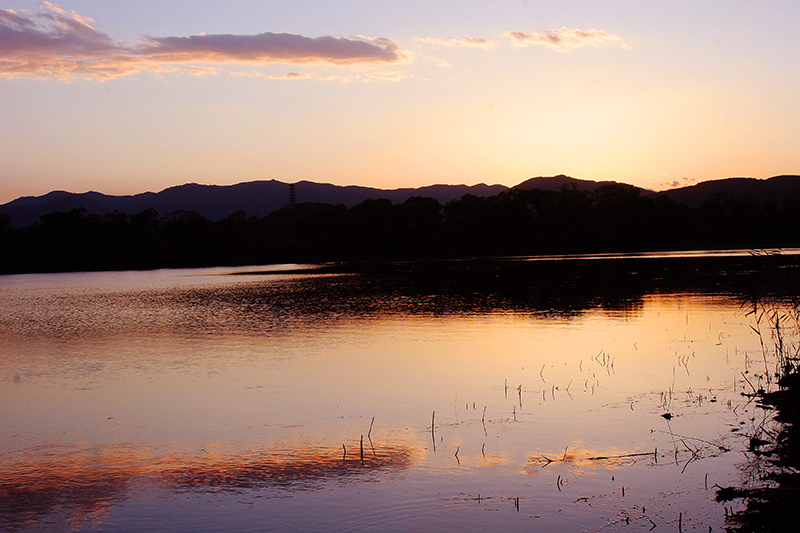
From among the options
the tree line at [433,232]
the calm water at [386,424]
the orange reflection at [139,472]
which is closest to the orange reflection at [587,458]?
the calm water at [386,424]

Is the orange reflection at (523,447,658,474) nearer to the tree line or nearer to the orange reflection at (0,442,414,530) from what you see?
the orange reflection at (0,442,414,530)

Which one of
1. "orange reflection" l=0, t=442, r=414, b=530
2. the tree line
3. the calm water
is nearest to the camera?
the calm water

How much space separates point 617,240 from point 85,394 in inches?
6170

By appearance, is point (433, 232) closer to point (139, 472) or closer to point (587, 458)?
point (587, 458)

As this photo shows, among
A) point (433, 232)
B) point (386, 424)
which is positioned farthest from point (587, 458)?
point (433, 232)

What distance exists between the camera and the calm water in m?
9.78

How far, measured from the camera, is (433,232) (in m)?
169

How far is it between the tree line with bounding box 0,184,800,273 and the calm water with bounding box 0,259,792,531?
129m

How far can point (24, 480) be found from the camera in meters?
11.6

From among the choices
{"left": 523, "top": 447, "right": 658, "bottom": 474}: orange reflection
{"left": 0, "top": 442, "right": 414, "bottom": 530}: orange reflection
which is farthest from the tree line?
{"left": 523, "top": 447, "right": 658, "bottom": 474}: orange reflection

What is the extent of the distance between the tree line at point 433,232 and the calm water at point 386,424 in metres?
129

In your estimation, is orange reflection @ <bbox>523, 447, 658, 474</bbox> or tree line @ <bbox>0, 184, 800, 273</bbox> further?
tree line @ <bbox>0, 184, 800, 273</bbox>

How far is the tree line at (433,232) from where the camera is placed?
159250 millimetres

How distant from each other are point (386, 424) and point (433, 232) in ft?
509
